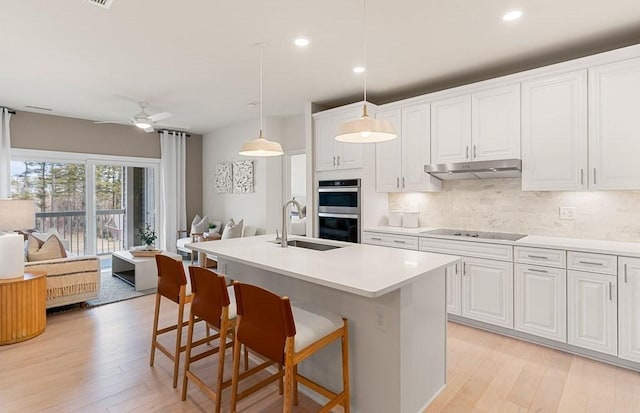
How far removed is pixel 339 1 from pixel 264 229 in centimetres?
439

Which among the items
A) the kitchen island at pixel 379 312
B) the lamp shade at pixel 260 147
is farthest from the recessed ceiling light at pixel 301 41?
the kitchen island at pixel 379 312

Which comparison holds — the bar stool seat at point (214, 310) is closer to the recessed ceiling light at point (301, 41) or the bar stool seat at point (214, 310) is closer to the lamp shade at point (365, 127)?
the lamp shade at point (365, 127)

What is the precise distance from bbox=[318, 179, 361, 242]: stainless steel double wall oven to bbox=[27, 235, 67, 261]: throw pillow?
3304mm

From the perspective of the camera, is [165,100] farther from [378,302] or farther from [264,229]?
[378,302]

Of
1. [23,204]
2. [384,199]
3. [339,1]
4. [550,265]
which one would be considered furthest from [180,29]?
[550,265]

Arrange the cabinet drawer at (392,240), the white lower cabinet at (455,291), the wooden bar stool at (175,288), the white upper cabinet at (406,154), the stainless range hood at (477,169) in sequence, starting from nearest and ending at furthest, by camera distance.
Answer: the wooden bar stool at (175,288) < the stainless range hood at (477,169) < the white lower cabinet at (455,291) < the cabinet drawer at (392,240) < the white upper cabinet at (406,154)

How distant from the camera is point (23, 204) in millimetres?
3309

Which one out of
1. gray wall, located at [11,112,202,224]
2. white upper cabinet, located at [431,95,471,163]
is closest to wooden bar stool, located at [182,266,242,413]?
white upper cabinet, located at [431,95,471,163]

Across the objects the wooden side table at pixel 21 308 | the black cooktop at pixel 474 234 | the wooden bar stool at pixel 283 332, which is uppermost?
the black cooktop at pixel 474 234

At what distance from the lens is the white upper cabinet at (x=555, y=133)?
10.0 ft

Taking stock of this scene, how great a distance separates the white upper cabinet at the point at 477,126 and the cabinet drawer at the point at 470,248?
931 millimetres

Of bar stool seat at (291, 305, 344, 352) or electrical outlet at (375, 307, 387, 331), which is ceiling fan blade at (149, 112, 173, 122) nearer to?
bar stool seat at (291, 305, 344, 352)

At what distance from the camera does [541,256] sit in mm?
3076

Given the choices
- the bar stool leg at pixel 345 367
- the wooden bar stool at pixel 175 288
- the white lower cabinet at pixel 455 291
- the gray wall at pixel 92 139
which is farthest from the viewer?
the gray wall at pixel 92 139
